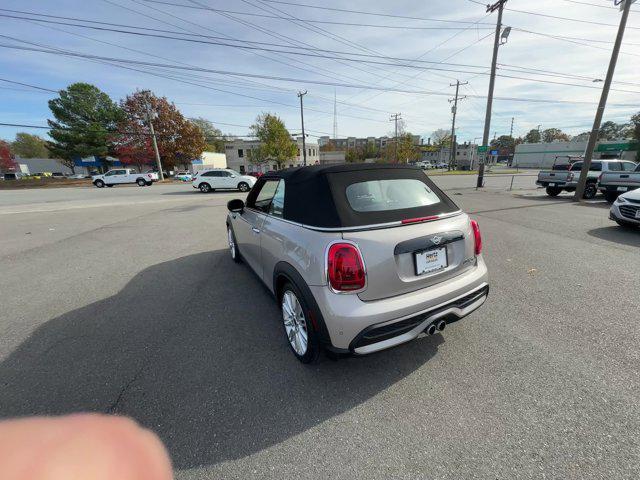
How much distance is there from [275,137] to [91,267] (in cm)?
4371

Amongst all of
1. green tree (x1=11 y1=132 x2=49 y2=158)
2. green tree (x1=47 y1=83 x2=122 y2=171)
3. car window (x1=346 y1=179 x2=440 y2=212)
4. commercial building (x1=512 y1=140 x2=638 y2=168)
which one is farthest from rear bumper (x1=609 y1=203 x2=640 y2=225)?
green tree (x1=11 y1=132 x2=49 y2=158)

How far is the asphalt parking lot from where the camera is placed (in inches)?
68.4

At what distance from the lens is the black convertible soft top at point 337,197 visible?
222 centimetres

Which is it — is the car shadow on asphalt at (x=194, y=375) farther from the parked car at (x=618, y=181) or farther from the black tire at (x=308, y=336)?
the parked car at (x=618, y=181)

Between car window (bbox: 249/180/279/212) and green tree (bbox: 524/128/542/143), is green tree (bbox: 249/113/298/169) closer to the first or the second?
car window (bbox: 249/180/279/212)

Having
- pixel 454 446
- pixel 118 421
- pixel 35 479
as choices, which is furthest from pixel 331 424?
pixel 35 479

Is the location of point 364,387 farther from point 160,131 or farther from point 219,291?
point 160,131

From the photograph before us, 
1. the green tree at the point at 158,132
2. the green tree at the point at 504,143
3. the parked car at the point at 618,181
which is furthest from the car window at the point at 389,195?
the green tree at the point at 504,143

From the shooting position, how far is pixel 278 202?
305 centimetres

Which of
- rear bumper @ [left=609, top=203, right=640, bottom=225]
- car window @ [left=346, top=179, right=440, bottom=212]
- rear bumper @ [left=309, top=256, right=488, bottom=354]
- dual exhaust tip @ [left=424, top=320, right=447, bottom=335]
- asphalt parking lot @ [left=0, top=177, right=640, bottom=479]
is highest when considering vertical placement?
car window @ [left=346, top=179, right=440, bottom=212]

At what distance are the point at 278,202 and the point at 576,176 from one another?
604 inches

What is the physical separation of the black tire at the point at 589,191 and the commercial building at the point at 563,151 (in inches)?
1597

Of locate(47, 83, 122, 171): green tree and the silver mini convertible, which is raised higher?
locate(47, 83, 122, 171): green tree

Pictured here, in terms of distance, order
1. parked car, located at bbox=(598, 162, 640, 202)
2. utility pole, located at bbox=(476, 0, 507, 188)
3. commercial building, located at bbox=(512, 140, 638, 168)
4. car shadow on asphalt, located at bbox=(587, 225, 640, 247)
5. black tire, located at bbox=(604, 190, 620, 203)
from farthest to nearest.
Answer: commercial building, located at bbox=(512, 140, 638, 168) < utility pole, located at bbox=(476, 0, 507, 188) < black tire, located at bbox=(604, 190, 620, 203) < parked car, located at bbox=(598, 162, 640, 202) < car shadow on asphalt, located at bbox=(587, 225, 640, 247)
